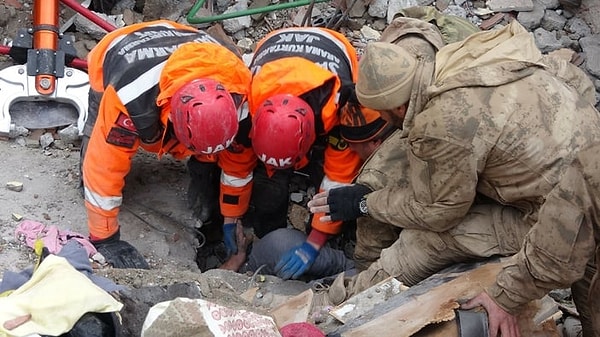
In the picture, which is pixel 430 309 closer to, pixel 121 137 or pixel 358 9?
pixel 121 137

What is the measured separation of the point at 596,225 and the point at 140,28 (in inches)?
107

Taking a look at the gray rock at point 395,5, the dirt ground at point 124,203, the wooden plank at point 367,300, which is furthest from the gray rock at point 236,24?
the wooden plank at point 367,300

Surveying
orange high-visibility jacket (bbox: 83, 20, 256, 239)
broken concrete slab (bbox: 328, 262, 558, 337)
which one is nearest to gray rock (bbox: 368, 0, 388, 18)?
orange high-visibility jacket (bbox: 83, 20, 256, 239)

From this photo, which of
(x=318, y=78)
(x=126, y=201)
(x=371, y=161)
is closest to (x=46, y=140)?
(x=126, y=201)

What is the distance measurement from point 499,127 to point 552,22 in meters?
3.03

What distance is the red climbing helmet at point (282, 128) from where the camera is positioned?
382 cm

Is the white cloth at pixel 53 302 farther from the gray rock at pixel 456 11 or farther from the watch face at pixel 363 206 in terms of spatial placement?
the gray rock at pixel 456 11

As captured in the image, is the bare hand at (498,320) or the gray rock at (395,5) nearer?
the bare hand at (498,320)

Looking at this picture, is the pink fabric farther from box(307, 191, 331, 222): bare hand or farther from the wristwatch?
the wristwatch

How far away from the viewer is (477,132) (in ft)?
10.8

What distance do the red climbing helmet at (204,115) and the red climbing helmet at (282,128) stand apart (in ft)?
0.44

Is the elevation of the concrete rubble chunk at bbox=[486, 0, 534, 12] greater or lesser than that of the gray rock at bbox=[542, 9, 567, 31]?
greater

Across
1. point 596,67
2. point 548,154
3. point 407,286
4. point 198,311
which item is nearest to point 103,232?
point 407,286

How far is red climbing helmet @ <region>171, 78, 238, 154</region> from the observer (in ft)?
12.2
